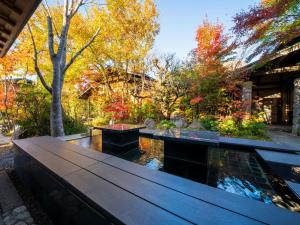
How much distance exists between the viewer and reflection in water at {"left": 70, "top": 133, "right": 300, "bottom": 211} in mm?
1782

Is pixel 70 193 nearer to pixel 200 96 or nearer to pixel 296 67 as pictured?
pixel 200 96

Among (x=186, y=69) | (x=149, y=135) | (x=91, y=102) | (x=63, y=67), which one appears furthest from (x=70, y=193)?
(x=91, y=102)

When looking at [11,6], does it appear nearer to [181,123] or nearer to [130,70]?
[181,123]

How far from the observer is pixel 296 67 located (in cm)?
661

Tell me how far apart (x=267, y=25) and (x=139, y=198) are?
23.4 feet

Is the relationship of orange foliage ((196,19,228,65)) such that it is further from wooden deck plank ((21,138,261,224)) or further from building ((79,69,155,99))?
wooden deck plank ((21,138,261,224))

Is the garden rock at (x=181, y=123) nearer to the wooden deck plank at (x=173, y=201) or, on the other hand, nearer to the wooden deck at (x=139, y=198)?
the wooden deck at (x=139, y=198)

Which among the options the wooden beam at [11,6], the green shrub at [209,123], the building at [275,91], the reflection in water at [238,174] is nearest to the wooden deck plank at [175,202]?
the reflection in water at [238,174]

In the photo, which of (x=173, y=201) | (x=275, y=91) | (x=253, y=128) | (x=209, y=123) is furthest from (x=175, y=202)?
(x=275, y=91)

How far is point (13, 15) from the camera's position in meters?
2.05

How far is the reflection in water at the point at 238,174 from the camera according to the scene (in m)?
1.78

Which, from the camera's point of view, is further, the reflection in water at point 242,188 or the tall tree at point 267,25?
the tall tree at point 267,25

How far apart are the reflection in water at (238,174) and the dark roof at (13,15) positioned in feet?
8.66

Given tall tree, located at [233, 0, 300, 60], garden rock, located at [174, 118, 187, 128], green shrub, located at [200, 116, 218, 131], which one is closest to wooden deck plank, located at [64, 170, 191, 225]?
green shrub, located at [200, 116, 218, 131]
